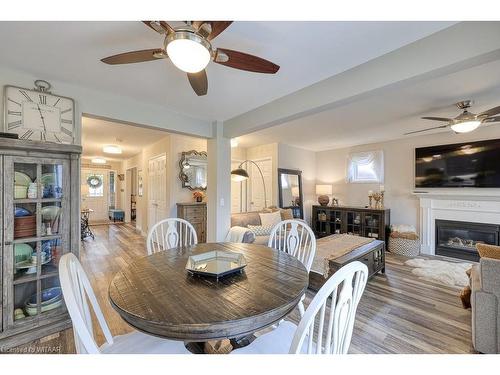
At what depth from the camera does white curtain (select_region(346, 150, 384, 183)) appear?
511cm

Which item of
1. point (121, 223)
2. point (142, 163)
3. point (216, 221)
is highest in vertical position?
point (142, 163)

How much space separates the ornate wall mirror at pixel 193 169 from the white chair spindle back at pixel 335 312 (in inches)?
168

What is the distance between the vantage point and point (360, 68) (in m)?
1.90

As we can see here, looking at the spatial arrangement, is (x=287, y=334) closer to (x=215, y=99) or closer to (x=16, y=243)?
(x=16, y=243)

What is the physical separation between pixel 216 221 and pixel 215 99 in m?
1.75

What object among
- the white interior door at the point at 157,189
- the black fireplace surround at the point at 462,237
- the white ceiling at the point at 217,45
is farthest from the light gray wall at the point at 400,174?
the white interior door at the point at 157,189

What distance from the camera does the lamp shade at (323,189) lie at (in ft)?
18.5

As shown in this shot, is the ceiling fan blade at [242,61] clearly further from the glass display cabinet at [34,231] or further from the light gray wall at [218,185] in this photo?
the light gray wall at [218,185]

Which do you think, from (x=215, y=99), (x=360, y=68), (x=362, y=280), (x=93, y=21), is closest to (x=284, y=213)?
(x=215, y=99)

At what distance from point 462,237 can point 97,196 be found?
421 inches

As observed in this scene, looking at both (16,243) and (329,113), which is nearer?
(16,243)

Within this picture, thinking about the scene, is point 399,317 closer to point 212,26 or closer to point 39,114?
point 212,26

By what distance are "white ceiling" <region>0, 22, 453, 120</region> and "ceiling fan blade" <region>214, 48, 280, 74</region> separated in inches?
9.6

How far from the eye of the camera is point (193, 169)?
489 cm
